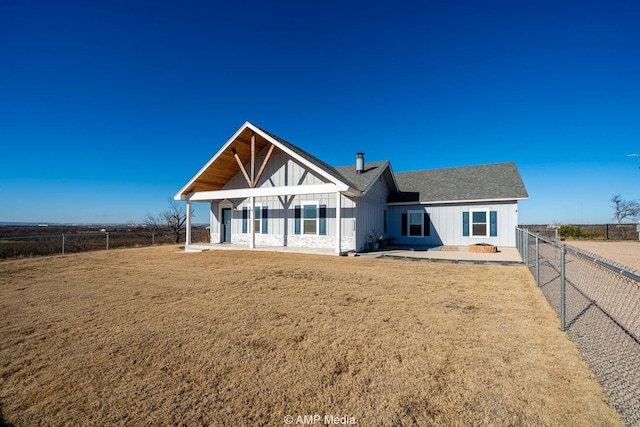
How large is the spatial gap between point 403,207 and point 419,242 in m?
2.30

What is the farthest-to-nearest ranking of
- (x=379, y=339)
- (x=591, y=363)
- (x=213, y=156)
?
1. (x=213, y=156)
2. (x=379, y=339)
3. (x=591, y=363)

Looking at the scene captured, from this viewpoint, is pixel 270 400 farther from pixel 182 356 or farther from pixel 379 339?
pixel 379 339

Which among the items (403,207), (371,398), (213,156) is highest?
(213,156)

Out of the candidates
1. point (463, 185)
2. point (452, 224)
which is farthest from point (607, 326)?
point (463, 185)

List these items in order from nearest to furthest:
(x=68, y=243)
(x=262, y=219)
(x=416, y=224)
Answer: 1. (x=262, y=219)
2. (x=416, y=224)
3. (x=68, y=243)

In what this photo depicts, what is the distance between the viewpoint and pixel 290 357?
343 centimetres

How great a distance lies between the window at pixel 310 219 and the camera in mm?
13992

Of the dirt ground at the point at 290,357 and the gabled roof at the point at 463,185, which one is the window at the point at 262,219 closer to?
the gabled roof at the point at 463,185

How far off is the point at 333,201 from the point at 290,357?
34.7 ft

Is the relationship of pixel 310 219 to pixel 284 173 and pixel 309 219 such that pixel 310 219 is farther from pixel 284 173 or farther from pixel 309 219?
pixel 284 173

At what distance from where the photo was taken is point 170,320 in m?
4.70

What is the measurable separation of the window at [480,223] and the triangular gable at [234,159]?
7650 millimetres

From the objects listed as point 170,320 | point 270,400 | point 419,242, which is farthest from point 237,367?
point 419,242

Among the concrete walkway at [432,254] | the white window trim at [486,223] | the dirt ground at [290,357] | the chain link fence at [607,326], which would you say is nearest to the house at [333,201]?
the white window trim at [486,223]
